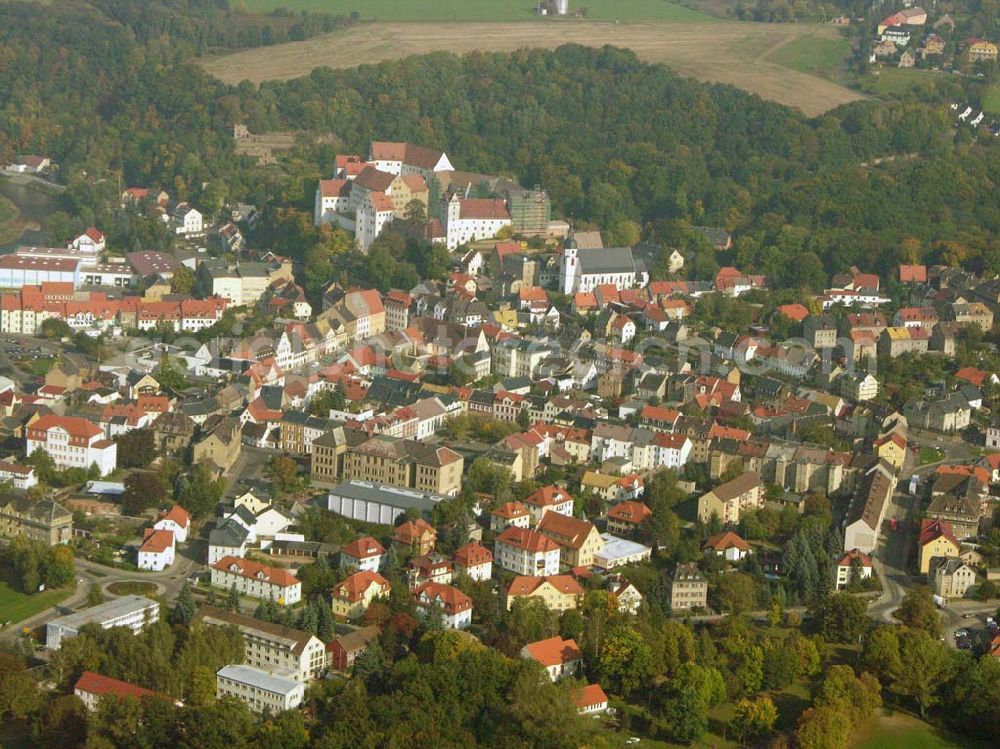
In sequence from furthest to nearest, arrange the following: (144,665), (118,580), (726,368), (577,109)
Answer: (577,109) → (726,368) → (118,580) → (144,665)

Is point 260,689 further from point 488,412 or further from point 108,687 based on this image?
point 488,412

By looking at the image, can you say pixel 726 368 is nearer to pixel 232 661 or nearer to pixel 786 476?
pixel 786 476

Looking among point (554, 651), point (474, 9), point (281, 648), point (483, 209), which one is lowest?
point (554, 651)

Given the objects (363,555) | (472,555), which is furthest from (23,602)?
(472,555)

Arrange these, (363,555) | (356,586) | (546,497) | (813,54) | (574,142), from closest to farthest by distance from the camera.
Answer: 1. (356,586)
2. (363,555)
3. (546,497)
4. (574,142)
5. (813,54)

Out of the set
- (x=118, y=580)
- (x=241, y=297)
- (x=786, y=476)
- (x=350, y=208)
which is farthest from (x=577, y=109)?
(x=118, y=580)

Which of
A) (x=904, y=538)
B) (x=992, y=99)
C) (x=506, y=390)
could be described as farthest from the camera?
(x=992, y=99)
